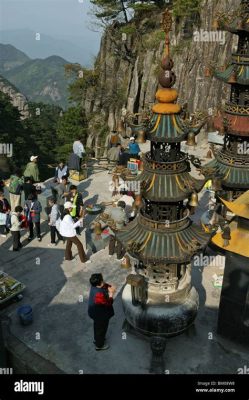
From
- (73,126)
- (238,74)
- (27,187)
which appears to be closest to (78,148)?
(27,187)

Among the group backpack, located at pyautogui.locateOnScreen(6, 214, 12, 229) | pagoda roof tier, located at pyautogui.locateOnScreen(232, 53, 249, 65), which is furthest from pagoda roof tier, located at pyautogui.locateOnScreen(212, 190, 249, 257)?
backpack, located at pyautogui.locateOnScreen(6, 214, 12, 229)

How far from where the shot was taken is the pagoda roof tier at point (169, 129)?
339 inches

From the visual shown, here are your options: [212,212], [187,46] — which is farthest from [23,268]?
[187,46]

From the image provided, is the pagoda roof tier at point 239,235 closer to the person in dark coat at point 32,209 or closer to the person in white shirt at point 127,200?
the person in dark coat at point 32,209

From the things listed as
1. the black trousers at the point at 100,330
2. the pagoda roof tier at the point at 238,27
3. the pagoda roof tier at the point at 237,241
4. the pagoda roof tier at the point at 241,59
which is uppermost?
the pagoda roof tier at the point at 238,27

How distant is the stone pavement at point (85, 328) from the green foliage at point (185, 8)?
81.1 ft

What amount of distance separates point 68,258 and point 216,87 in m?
20.0

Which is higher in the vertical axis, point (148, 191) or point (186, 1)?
point (186, 1)

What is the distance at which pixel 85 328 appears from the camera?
11.1 meters

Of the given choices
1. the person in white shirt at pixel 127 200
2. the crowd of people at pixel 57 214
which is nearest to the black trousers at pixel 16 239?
the crowd of people at pixel 57 214

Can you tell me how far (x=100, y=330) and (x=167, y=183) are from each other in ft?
13.3

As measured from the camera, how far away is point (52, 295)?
12.3 m
